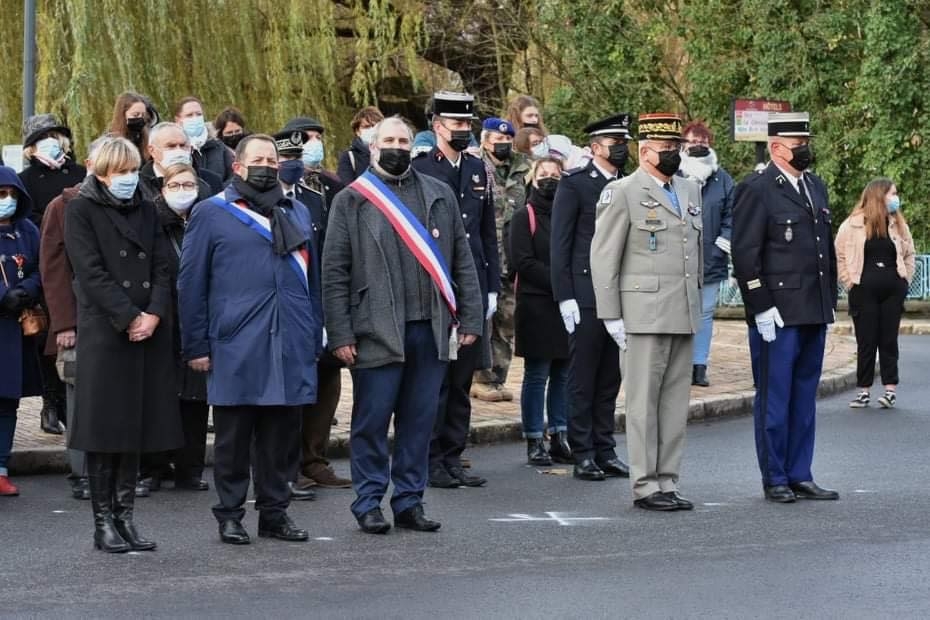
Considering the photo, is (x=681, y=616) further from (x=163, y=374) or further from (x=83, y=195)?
(x=83, y=195)

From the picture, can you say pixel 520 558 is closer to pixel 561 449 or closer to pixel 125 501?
pixel 125 501

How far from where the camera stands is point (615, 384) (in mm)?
11992

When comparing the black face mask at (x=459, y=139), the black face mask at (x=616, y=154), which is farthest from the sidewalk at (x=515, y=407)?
the black face mask at (x=616, y=154)

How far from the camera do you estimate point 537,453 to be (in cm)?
1266

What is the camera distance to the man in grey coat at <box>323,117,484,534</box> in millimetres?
9703

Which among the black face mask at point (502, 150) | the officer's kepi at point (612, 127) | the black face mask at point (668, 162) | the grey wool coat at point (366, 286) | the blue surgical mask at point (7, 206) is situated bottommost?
the grey wool coat at point (366, 286)

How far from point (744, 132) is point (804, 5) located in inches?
303

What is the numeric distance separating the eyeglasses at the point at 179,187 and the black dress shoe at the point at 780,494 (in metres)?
3.66

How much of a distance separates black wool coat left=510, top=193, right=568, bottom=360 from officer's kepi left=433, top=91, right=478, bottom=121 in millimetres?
1477

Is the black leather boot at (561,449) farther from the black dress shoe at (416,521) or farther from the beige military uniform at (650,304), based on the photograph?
the black dress shoe at (416,521)

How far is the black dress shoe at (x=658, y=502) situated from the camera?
10.4 metres

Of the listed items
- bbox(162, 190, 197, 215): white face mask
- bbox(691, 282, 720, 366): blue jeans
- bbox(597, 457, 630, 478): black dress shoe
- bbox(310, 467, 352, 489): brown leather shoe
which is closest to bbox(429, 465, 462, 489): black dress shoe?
bbox(310, 467, 352, 489): brown leather shoe

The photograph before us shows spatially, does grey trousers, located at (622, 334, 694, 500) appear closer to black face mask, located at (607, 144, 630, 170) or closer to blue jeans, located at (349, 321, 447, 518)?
blue jeans, located at (349, 321, 447, 518)

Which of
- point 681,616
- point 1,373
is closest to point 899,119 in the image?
point 1,373
